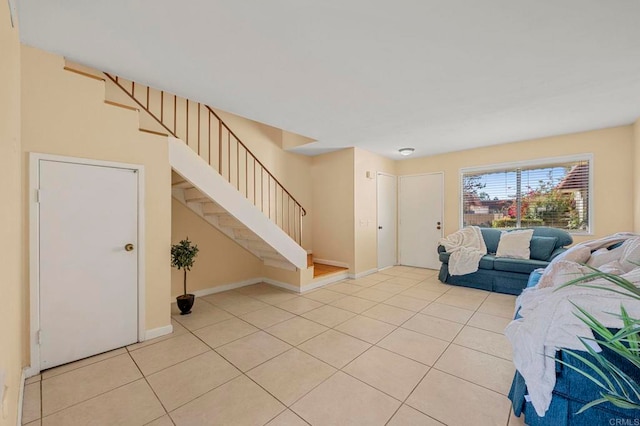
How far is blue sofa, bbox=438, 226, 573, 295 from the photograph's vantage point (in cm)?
399

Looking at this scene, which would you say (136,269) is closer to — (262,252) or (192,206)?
(192,206)

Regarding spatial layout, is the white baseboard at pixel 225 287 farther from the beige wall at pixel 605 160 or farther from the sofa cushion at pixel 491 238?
the beige wall at pixel 605 160

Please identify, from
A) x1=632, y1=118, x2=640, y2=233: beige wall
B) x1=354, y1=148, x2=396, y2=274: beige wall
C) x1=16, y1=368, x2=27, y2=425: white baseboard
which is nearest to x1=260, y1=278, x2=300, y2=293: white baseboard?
x1=354, y1=148, x2=396, y2=274: beige wall

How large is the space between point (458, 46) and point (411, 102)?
1.00 meters

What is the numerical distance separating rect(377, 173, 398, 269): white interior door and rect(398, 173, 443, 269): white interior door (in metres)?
→ 0.15

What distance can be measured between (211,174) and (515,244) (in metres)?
4.81

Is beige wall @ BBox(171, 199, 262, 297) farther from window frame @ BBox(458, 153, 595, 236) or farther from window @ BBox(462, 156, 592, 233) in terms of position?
window @ BBox(462, 156, 592, 233)

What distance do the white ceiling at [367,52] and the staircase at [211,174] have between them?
73cm

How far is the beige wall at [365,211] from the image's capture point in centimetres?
507

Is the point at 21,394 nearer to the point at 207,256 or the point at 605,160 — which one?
the point at 207,256

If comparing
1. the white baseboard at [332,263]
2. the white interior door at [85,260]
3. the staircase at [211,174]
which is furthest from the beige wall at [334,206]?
the white interior door at [85,260]

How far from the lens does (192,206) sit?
13.0ft

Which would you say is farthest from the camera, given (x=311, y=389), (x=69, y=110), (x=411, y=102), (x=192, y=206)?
(x=192, y=206)

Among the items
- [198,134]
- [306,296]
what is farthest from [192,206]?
[306,296]
